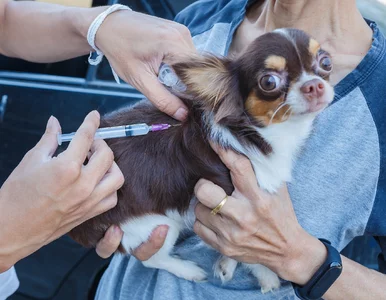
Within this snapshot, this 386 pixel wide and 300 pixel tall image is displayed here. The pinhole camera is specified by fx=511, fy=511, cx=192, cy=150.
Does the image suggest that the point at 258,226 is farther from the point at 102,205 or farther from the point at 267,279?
the point at 102,205

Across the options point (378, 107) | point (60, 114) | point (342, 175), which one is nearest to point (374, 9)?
point (378, 107)

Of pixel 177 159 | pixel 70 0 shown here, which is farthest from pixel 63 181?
pixel 70 0

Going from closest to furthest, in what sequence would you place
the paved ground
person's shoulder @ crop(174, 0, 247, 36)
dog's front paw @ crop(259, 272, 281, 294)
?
dog's front paw @ crop(259, 272, 281, 294) < person's shoulder @ crop(174, 0, 247, 36) < the paved ground

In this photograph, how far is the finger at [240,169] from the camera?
4.46ft

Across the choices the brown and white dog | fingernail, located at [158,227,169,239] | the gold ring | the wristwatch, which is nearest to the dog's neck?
the brown and white dog

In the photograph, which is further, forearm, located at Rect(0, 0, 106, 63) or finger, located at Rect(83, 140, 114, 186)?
forearm, located at Rect(0, 0, 106, 63)

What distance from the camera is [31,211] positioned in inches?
46.3

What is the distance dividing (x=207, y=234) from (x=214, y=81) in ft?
1.41

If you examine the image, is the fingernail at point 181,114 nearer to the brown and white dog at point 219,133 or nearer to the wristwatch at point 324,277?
the brown and white dog at point 219,133

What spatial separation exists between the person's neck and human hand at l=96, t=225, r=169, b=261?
69 centimetres

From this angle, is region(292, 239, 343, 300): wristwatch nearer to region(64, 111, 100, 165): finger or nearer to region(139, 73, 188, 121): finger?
region(139, 73, 188, 121): finger

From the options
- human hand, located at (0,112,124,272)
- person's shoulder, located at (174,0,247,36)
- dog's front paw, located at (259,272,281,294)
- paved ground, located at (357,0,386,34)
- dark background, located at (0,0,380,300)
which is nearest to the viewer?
human hand, located at (0,112,124,272)

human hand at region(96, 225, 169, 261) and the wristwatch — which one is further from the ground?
the wristwatch

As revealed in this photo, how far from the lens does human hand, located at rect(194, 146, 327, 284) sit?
52.9 inches
